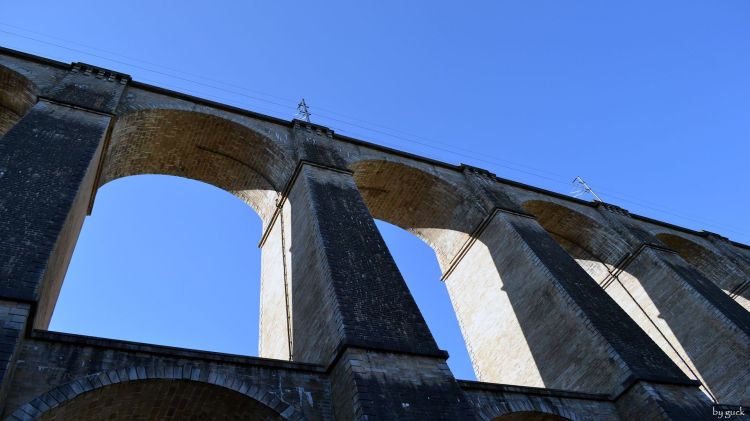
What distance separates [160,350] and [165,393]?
1.91ft

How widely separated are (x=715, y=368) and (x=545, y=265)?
532cm

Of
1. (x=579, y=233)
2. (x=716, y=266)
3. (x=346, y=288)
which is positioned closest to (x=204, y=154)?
(x=346, y=288)

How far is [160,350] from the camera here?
772cm

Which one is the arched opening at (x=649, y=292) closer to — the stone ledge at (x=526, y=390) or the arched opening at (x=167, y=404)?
the stone ledge at (x=526, y=390)

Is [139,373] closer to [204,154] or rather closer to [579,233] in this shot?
[204,154]

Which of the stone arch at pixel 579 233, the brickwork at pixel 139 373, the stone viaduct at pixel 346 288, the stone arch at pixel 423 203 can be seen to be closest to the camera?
the brickwork at pixel 139 373

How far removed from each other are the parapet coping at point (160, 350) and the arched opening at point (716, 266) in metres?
17.7

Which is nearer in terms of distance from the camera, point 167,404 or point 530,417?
point 167,404

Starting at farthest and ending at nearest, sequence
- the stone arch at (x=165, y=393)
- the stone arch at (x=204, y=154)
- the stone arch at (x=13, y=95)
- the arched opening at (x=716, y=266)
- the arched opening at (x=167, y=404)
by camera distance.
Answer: the arched opening at (x=716, y=266)
the stone arch at (x=204, y=154)
the stone arch at (x=13, y=95)
the arched opening at (x=167, y=404)
the stone arch at (x=165, y=393)

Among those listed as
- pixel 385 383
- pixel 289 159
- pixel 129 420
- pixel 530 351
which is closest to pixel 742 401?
pixel 530 351

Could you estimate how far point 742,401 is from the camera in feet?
43.1

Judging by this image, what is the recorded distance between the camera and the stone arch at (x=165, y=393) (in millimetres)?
7109

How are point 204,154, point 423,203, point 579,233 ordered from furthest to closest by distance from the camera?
point 579,233
point 423,203
point 204,154

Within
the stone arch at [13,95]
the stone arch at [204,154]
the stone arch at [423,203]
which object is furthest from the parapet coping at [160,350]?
the stone arch at [423,203]
